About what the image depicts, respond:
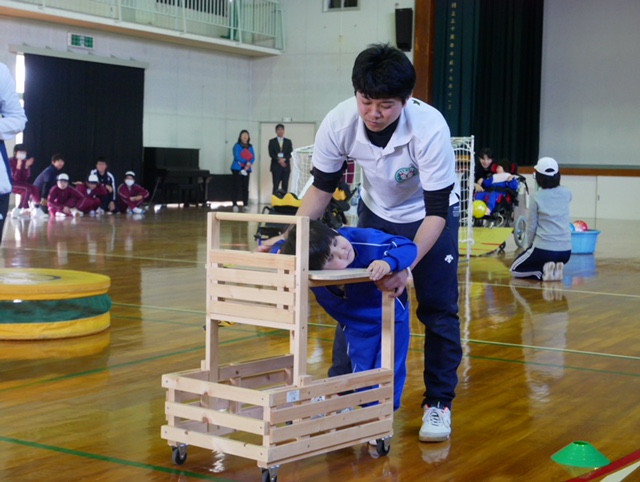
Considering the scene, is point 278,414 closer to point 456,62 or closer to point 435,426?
point 435,426

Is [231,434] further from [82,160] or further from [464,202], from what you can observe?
[82,160]

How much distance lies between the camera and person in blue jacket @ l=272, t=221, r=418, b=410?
9.05ft

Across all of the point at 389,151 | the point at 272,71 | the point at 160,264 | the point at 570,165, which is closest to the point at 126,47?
the point at 272,71

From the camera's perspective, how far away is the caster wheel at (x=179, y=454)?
9.02 ft

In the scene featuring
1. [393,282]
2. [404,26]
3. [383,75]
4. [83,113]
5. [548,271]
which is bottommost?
[548,271]

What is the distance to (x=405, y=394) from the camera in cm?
372

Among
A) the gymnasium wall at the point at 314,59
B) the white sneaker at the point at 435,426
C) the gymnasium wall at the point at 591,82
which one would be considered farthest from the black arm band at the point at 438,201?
the gymnasium wall at the point at 591,82

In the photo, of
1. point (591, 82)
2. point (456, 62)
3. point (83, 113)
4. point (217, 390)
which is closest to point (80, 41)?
point (83, 113)

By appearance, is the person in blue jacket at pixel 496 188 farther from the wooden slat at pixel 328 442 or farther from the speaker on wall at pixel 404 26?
the wooden slat at pixel 328 442

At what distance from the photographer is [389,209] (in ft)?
10.2

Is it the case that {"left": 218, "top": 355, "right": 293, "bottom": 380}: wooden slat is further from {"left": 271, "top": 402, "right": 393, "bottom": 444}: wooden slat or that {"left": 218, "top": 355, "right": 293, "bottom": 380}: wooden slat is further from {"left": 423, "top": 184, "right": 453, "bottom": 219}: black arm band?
{"left": 423, "top": 184, "right": 453, "bottom": 219}: black arm band

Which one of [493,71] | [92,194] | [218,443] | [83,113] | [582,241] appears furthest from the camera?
[493,71]

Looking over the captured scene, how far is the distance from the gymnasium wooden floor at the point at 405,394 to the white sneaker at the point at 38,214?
6.01 metres

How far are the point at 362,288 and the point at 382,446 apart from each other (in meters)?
0.48
